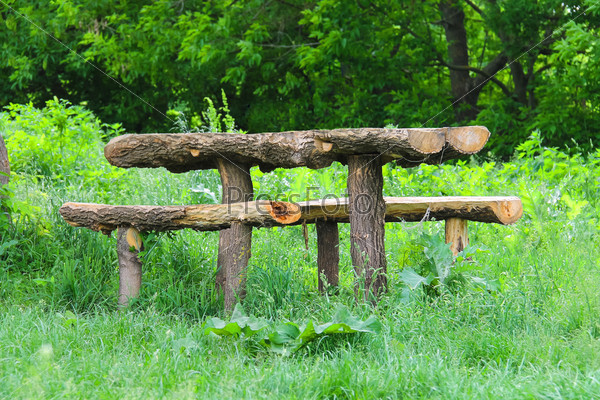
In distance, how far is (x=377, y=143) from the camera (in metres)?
3.54

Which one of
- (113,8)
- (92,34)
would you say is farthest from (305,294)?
(113,8)

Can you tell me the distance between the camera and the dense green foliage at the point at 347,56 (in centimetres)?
926

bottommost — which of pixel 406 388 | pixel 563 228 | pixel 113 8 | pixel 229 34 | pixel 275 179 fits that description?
pixel 406 388

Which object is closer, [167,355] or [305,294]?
[167,355]

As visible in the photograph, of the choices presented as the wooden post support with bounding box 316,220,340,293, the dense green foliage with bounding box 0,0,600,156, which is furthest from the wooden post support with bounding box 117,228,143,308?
the dense green foliage with bounding box 0,0,600,156

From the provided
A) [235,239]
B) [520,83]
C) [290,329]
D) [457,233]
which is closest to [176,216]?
[235,239]

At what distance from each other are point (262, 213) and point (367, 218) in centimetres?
71

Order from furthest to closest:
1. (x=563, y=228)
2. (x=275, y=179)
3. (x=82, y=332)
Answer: (x=275, y=179) < (x=563, y=228) < (x=82, y=332)

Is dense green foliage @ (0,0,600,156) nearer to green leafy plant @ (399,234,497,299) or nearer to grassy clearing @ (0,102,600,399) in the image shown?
grassy clearing @ (0,102,600,399)

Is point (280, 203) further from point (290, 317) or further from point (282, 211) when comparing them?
point (290, 317)

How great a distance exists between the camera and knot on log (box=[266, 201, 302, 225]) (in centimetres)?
367

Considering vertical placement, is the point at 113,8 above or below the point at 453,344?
above

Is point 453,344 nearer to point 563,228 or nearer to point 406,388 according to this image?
point 406,388

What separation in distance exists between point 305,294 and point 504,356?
62.5 inches
